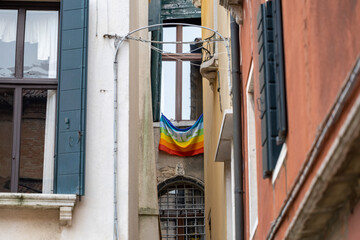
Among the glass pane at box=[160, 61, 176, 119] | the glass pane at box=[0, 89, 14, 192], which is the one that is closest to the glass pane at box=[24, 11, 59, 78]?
the glass pane at box=[0, 89, 14, 192]

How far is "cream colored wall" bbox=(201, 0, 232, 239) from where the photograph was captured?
1231 centimetres

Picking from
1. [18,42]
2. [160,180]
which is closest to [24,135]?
[18,42]

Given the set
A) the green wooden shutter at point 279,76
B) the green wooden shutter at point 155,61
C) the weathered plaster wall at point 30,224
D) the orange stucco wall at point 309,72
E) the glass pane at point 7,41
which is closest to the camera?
the orange stucco wall at point 309,72

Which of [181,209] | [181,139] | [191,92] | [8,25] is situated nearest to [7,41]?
[8,25]

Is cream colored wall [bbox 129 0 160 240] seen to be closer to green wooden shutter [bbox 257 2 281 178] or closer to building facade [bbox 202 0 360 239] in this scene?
building facade [bbox 202 0 360 239]

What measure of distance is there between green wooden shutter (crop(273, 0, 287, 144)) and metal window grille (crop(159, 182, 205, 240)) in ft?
47.7

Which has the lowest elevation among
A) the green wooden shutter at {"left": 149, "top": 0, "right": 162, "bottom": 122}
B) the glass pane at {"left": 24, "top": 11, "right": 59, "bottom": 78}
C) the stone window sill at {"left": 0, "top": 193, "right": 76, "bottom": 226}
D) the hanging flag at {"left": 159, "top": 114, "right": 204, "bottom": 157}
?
the stone window sill at {"left": 0, "top": 193, "right": 76, "bottom": 226}

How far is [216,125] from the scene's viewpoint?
14.3m

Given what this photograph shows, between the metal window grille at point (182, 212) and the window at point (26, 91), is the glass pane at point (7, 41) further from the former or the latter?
→ the metal window grille at point (182, 212)

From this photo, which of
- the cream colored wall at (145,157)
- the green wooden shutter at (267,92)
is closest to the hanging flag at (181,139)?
the cream colored wall at (145,157)

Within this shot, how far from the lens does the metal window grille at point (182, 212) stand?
67.9 ft

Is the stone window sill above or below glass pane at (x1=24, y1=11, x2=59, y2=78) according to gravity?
below

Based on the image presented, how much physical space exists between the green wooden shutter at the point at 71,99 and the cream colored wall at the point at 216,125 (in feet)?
7.53

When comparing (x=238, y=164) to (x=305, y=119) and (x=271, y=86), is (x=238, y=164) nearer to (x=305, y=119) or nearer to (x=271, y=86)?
(x=271, y=86)
